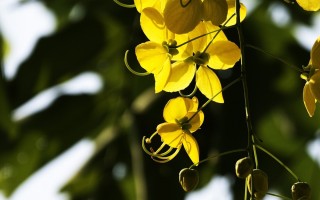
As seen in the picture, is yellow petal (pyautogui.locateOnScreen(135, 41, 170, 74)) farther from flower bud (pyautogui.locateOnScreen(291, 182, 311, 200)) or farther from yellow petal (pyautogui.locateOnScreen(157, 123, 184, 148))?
flower bud (pyautogui.locateOnScreen(291, 182, 311, 200))

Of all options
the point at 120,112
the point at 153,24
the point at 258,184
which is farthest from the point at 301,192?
the point at 120,112

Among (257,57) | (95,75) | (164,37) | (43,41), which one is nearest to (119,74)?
(95,75)

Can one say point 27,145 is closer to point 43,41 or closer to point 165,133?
point 43,41

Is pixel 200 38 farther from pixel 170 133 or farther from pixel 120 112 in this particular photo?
pixel 120 112

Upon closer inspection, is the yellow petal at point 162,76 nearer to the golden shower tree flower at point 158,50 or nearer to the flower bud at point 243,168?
the golden shower tree flower at point 158,50

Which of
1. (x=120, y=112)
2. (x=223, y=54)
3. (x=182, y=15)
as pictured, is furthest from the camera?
(x=120, y=112)

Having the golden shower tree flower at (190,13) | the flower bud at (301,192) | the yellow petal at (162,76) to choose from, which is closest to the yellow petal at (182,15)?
the golden shower tree flower at (190,13)

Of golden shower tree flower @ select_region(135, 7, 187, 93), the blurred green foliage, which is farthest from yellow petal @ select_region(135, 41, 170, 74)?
the blurred green foliage
